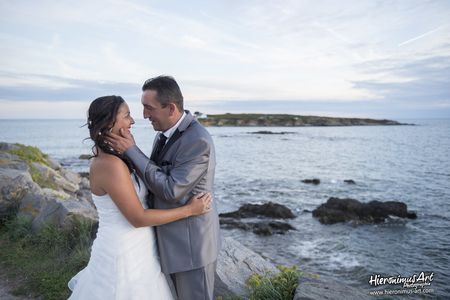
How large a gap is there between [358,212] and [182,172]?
55.9 ft

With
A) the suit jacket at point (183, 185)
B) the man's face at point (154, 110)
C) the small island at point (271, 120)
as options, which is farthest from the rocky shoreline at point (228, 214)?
the small island at point (271, 120)

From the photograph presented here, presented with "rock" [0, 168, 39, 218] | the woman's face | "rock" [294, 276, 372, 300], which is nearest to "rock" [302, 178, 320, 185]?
"rock" [0, 168, 39, 218]

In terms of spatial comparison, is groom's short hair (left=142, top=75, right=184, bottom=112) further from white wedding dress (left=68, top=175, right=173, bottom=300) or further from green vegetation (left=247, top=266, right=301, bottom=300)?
green vegetation (left=247, top=266, right=301, bottom=300)

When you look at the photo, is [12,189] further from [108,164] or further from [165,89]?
[165,89]

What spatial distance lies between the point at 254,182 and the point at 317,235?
13464 millimetres

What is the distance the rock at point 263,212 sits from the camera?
60.3ft

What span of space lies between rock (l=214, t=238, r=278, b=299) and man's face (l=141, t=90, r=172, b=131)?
2.79 m

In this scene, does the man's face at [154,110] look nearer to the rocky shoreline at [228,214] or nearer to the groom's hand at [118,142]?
the groom's hand at [118,142]

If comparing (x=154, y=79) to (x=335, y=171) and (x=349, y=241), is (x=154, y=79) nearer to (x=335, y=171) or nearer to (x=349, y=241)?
(x=349, y=241)

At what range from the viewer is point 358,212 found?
18.6 m

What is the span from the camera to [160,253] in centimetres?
356

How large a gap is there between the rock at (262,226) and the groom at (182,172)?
12586 millimetres

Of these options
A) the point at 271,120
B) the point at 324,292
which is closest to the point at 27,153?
the point at 324,292

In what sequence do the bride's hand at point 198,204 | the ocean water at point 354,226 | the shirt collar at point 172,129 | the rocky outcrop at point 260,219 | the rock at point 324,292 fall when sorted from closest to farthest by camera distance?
the bride's hand at point 198,204, the shirt collar at point 172,129, the rock at point 324,292, the ocean water at point 354,226, the rocky outcrop at point 260,219
